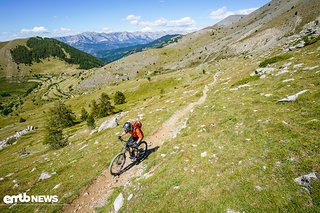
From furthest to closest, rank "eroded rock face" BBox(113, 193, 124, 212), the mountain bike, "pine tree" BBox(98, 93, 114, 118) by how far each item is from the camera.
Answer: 1. "pine tree" BBox(98, 93, 114, 118)
2. the mountain bike
3. "eroded rock face" BBox(113, 193, 124, 212)

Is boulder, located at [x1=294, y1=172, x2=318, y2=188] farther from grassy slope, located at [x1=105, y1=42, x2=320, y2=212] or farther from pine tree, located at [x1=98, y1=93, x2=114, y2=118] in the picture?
pine tree, located at [x1=98, y1=93, x2=114, y2=118]

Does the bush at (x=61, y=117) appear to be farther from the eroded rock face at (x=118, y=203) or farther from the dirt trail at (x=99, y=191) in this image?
the eroded rock face at (x=118, y=203)

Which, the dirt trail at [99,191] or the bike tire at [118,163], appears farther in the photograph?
the bike tire at [118,163]

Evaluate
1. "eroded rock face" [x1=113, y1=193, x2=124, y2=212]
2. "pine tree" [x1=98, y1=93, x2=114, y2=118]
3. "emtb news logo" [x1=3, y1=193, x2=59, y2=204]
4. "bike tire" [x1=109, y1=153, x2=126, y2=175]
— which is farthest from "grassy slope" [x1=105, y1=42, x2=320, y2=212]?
"pine tree" [x1=98, y1=93, x2=114, y2=118]

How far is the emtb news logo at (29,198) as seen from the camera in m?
17.0

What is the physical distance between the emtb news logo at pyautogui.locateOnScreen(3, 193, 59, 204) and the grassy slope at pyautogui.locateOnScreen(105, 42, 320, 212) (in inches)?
251

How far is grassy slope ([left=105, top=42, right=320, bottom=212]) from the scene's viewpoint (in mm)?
9805

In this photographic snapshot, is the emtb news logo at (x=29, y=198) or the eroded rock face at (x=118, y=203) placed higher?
the eroded rock face at (x=118, y=203)

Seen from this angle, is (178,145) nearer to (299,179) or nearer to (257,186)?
(257,186)

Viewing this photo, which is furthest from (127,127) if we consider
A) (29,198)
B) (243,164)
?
(29,198)

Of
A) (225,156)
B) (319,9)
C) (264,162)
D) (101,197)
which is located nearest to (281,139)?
(264,162)

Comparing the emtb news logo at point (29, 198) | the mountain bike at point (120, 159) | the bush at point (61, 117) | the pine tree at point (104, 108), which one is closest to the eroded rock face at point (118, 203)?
the mountain bike at point (120, 159)

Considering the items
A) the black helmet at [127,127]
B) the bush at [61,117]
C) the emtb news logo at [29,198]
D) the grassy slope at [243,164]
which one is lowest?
the bush at [61,117]

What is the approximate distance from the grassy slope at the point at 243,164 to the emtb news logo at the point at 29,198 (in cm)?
637
